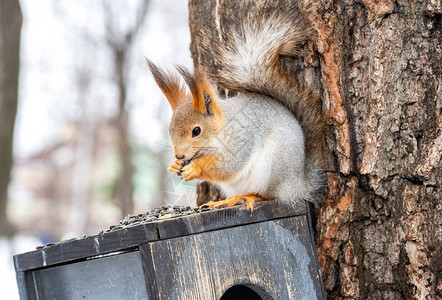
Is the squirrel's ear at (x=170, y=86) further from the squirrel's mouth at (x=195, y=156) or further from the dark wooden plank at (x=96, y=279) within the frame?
the dark wooden plank at (x=96, y=279)

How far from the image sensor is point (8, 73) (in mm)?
3566

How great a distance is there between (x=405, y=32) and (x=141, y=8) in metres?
3.37

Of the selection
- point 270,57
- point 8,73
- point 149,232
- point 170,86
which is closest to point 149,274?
point 149,232

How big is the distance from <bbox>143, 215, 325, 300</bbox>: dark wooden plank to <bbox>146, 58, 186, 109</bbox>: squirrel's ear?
500mm

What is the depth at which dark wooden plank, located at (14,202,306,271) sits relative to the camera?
1101mm

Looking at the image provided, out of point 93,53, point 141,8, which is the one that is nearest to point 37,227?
point 93,53

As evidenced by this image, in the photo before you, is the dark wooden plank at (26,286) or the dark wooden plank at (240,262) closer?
the dark wooden plank at (240,262)

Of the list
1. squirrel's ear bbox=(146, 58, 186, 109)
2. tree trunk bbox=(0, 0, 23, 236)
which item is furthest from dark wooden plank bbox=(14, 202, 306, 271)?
tree trunk bbox=(0, 0, 23, 236)

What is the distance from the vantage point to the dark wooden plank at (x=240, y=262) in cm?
112

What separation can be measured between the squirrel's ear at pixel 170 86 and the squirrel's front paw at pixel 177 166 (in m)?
0.21

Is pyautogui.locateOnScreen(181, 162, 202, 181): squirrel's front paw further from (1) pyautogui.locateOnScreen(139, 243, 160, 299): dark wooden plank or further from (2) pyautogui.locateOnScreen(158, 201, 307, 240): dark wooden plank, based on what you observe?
(1) pyautogui.locateOnScreen(139, 243, 160, 299): dark wooden plank

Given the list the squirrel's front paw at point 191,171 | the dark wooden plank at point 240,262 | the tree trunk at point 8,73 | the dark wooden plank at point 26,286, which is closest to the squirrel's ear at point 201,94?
the squirrel's front paw at point 191,171

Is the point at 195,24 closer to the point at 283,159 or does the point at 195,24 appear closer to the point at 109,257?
the point at 283,159

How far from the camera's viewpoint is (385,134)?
1.43m
